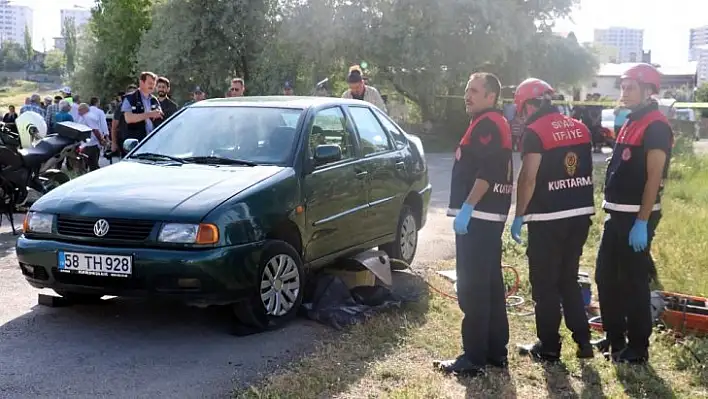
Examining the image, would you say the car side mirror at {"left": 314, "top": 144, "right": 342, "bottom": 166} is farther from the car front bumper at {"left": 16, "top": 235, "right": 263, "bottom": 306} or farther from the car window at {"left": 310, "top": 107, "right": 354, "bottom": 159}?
the car front bumper at {"left": 16, "top": 235, "right": 263, "bottom": 306}

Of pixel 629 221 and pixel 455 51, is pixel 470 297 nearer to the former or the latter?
pixel 629 221

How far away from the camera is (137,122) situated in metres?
9.81

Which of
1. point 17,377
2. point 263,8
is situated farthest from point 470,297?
point 263,8

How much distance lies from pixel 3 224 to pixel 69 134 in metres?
1.38

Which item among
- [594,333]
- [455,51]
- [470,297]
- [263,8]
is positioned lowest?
[594,333]

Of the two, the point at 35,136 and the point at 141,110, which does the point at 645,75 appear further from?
the point at 35,136

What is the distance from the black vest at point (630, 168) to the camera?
506 cm

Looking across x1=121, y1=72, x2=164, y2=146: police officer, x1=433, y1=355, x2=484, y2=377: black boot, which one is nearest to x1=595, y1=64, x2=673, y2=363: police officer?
x1=433, y1=355, x2=484, y2=377: black boot

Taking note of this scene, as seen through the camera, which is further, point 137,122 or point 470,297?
point 137,122

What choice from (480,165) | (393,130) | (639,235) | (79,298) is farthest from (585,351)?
(79,298)

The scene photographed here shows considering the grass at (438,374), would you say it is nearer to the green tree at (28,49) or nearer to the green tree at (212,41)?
the green tree at (212,41)

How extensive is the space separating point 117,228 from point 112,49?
3887cm

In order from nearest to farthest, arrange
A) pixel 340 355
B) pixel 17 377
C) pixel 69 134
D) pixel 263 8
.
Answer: pixel 17 377, pixel 340 355, pixel 69 134, pixel 263 8

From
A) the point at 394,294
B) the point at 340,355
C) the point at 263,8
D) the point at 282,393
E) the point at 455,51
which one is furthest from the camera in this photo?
the point at 263,8
